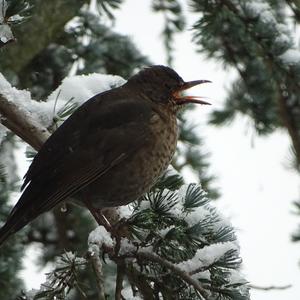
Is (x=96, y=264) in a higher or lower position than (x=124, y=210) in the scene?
higher

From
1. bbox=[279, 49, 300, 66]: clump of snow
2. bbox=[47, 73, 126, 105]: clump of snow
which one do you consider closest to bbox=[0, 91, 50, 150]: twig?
bbox=[47, 73, 126, 105]: clump of snow

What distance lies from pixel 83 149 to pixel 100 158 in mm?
89

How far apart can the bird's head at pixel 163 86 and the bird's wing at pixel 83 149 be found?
22cm

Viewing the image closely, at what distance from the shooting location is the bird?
3.48 m

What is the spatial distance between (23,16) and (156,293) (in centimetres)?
127

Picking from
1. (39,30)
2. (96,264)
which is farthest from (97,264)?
(39,30)

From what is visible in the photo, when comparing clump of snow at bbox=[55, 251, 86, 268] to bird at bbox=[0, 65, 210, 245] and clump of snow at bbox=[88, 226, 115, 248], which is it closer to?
clump of snow at bbox=[88, 226, 115, 248]

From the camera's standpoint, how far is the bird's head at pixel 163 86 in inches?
164

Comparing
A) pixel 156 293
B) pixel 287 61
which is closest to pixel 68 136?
pixel 156 293

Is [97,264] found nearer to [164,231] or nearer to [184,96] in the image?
[164,231]

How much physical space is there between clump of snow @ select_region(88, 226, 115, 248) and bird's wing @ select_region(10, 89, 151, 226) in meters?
0.41

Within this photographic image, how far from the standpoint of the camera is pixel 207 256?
2963mm

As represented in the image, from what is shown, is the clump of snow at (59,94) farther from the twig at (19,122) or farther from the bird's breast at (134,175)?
the bird's breast at (134,175)

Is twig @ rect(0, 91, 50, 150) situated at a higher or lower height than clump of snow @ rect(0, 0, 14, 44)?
lower
